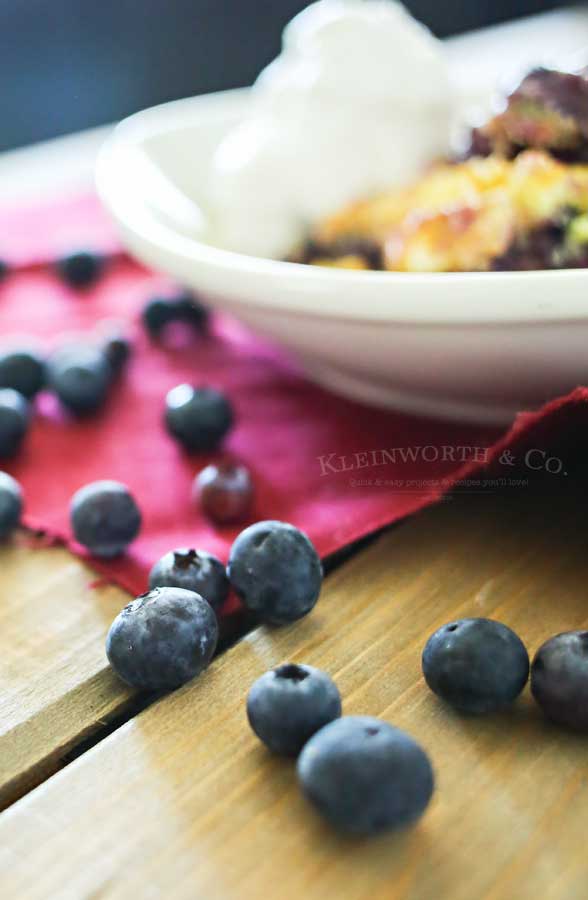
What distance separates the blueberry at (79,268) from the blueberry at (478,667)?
0.77 metres

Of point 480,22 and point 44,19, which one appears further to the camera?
point 480,22

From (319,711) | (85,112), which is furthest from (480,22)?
(319,711)

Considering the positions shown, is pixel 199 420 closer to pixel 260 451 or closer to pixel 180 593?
pixel 260 451

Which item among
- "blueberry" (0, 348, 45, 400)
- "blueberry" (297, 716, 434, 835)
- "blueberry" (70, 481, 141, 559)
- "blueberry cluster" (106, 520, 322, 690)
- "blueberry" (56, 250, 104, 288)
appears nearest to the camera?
"blueberry" (297, 716, 434, 835)

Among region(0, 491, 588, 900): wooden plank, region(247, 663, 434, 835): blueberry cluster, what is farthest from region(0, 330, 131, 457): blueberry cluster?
region(247, 663, 434, 835): blueberry cluster

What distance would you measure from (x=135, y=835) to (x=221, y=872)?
44 millimetres

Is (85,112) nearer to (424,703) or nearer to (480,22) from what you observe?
(480,22)

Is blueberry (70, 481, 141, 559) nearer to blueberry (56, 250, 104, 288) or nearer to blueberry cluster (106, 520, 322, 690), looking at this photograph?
blueberry cluster (106, 520, 322, 690)

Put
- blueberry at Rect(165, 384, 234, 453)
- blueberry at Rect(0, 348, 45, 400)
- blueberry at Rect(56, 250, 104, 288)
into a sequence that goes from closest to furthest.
Answer: blueberry at Rect(165, 384, 234, 453) < blueberry at Rect(0, 348, 45, 400) < blueberry at Rect(56, 250, 104, 288)

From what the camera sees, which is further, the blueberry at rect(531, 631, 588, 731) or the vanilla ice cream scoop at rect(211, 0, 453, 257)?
Result: the vanilla ice cream scoop at rect(211, 0, 453, 257)

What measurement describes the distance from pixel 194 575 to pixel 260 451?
21 cm

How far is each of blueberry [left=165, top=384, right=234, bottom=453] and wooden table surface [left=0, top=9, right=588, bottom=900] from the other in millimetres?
147

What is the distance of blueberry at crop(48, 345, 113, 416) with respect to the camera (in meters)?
0.80

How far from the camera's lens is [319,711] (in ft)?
1.41
